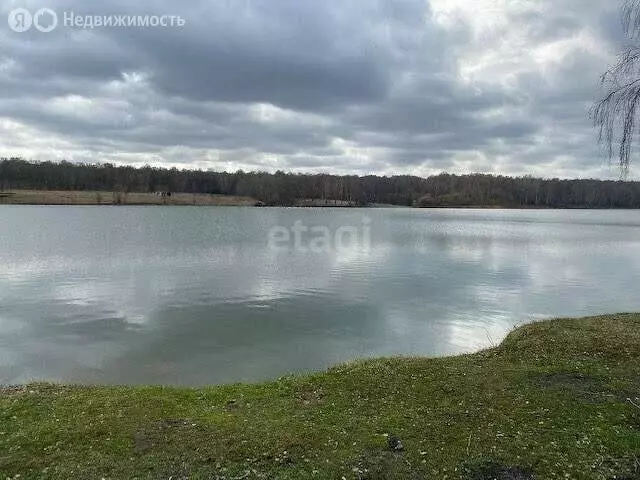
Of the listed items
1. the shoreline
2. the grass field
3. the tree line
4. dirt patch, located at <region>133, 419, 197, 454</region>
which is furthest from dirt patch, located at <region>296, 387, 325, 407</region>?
the tree line

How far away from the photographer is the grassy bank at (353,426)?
6113mm

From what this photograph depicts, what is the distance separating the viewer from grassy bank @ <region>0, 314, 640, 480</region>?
611 centimetres

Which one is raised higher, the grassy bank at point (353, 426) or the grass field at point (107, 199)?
the grass field at point (107, 199)

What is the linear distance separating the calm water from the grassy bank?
3.47 meters

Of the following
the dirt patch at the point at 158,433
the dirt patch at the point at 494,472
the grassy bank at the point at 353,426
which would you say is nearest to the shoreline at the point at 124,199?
the grassy bank at the point at 353,426

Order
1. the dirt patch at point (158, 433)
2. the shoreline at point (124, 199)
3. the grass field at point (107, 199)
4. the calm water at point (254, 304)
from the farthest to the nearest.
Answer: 1. the shoreline at point (124, 199)
2. the grass field at point (107, 199)
3. the calm water at point (254, 304)
4. the dirt patch at point (158, 433)

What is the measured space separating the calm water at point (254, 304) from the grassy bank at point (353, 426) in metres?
3.47

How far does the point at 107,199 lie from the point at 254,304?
13415 centimetres

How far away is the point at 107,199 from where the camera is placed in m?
141

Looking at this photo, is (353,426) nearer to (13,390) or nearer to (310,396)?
(310,396)

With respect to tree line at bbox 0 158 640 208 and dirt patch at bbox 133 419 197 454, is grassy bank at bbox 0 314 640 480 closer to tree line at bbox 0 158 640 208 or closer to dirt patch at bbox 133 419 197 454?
dirt patch at bbox 133 419 197 454

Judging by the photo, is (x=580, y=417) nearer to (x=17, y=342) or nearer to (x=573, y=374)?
(x=573, y=374)

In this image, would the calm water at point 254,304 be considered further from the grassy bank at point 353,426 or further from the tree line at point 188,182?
the tree line at point 188,182

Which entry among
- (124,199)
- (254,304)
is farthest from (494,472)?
(124,199)
